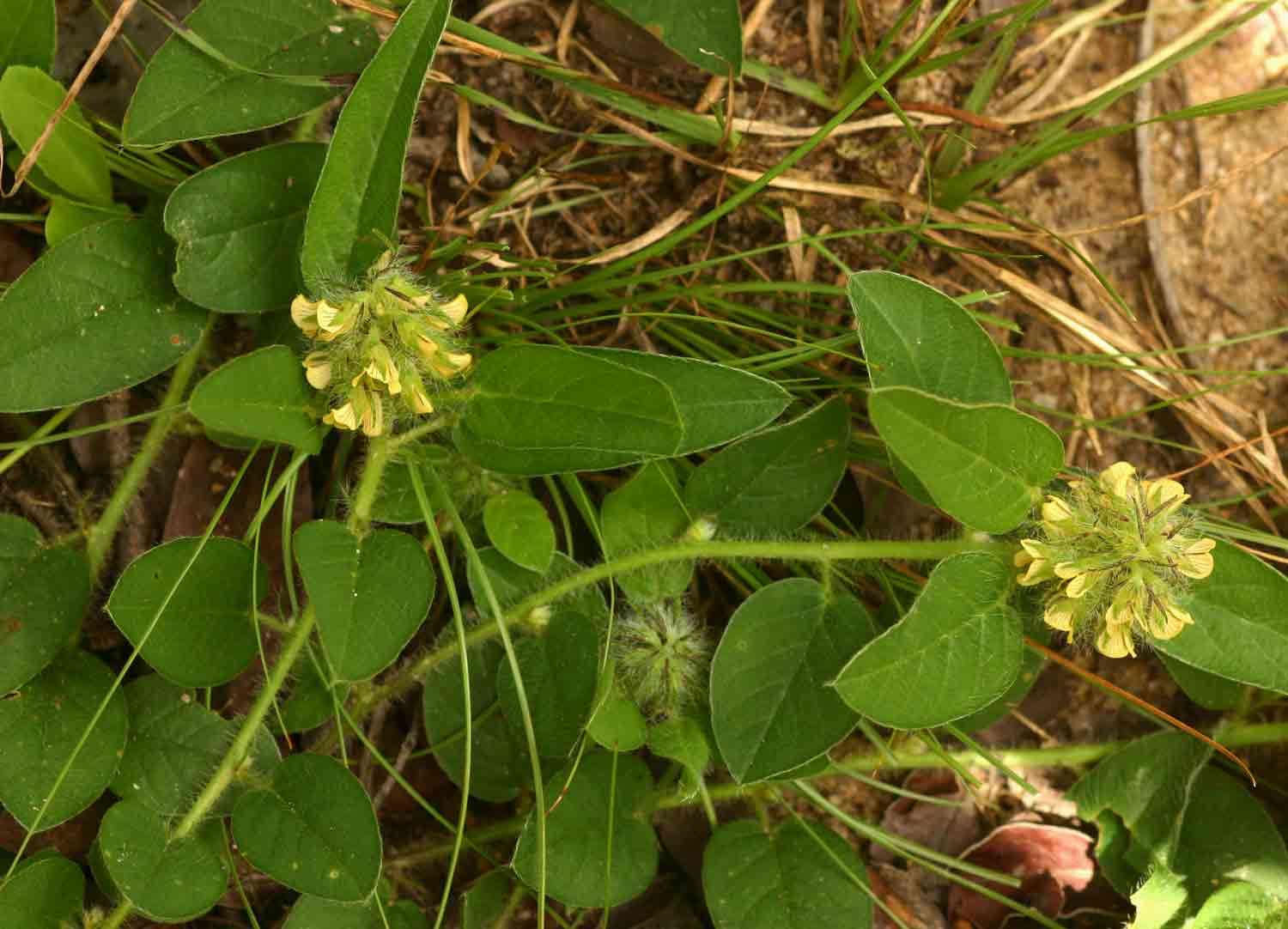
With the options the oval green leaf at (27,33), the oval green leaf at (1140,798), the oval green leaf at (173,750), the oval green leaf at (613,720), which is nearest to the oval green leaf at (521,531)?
the oval green leaf at (613,720)

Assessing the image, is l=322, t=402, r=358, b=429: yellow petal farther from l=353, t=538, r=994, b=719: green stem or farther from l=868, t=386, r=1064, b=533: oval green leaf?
l=868, t=386, r=1064, b=533: oval green leaf

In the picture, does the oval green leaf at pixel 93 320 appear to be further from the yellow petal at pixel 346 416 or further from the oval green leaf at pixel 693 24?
the oval green leaf at pixel 693 24

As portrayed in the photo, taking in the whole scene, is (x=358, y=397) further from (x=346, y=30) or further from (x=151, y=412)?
(x=346, y=30)

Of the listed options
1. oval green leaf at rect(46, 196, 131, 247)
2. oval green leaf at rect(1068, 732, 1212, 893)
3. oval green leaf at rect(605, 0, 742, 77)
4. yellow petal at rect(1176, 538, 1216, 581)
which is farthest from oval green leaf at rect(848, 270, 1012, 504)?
oval green leaf at rect(46, 196, 131, 247)

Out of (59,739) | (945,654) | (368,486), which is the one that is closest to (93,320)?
(368,486)

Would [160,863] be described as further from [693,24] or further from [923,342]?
[693,24]
